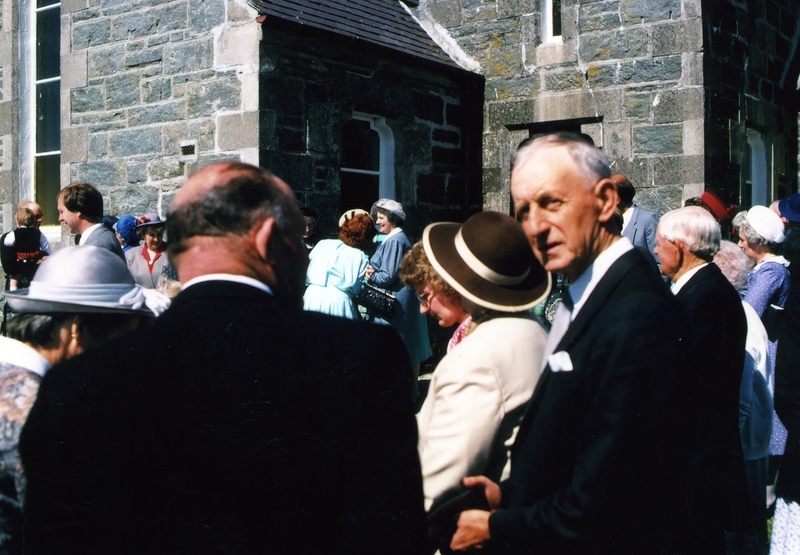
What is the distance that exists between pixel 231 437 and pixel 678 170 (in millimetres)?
7919

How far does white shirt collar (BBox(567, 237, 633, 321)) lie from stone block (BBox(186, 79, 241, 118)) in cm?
592

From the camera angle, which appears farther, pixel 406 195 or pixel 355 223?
pixel 406 195

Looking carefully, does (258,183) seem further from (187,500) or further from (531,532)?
(531,532)

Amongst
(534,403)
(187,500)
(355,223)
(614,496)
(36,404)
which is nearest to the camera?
(187,500)

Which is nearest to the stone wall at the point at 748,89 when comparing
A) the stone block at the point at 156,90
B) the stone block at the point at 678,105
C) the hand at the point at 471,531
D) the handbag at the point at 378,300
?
the stone block at the point at 678,105

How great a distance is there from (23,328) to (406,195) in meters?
7.27

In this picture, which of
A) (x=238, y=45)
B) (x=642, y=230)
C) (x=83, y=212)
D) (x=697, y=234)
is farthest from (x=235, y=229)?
(x=238, y=45)

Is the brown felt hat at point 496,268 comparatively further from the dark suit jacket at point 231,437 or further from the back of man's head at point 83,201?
the back of man's head at point 83,201

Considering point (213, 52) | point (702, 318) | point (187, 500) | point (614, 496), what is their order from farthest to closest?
point (213, 52) < point (702, 318) < point (614, 496) < point (187, 500)

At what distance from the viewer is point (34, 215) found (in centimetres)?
820

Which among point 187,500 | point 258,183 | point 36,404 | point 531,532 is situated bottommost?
point 531,532

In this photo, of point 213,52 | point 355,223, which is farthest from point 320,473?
point 213,52

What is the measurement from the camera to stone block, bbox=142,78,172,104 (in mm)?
8234

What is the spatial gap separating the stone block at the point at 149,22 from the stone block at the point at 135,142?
0.96 metres
